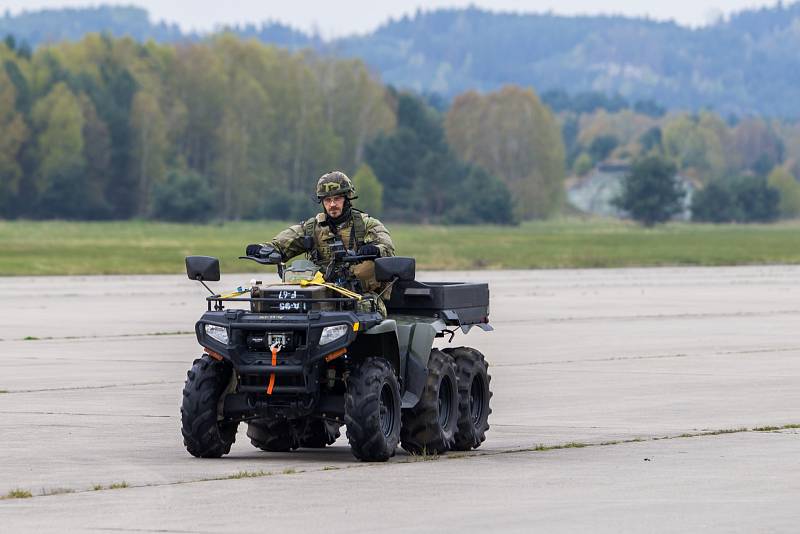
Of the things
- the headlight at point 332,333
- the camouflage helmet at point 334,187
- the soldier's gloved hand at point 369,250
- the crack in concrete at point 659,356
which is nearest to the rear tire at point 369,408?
the headlight at point 332,333

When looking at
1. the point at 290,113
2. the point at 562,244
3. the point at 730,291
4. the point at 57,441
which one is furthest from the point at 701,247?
the point at 57,441

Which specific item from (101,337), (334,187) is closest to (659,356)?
(101,337)

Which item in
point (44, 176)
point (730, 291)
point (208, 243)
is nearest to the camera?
point (730, 291)

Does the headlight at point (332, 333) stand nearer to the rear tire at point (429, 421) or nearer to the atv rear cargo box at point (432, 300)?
the rear tire at point (429, 421)

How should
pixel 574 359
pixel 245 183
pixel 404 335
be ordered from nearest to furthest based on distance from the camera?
pixel 404 335 < pixel 574 359 < pixel 245 183

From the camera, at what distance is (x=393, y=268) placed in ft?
46.0

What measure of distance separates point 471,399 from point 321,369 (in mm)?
2048

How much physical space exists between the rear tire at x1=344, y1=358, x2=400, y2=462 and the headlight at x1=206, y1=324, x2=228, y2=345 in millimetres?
1053

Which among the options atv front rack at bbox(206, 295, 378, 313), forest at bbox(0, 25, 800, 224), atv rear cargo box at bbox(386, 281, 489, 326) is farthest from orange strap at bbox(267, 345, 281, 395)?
forest at bbox(0, 25, 800, 224)

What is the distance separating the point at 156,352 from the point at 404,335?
1341cm

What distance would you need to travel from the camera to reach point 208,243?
10750cm

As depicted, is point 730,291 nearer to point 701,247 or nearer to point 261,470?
point 261,470

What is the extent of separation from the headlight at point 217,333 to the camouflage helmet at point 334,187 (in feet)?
4.90

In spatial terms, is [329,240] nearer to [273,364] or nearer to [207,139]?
[273,364]
